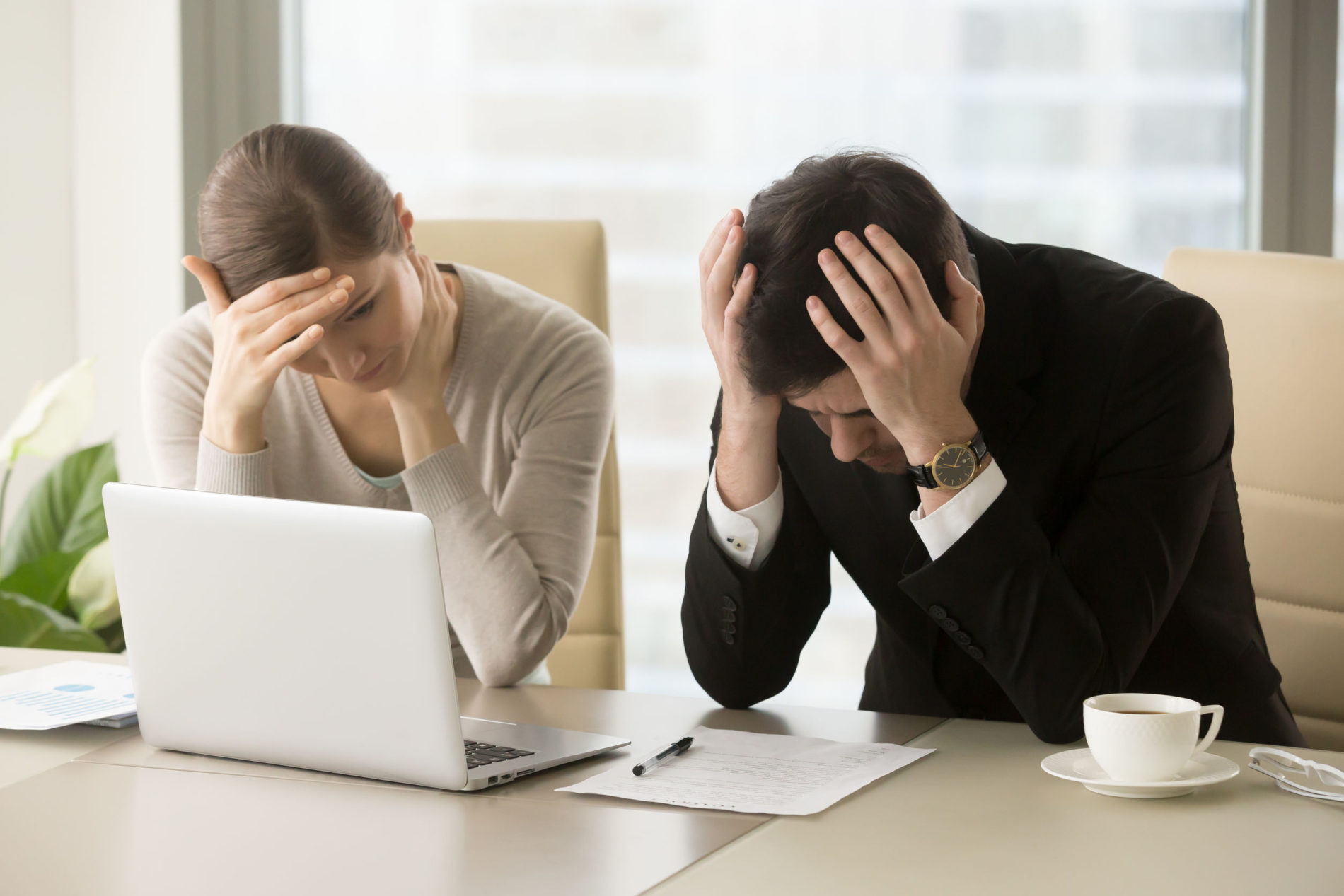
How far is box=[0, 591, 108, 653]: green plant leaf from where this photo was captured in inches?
74.1

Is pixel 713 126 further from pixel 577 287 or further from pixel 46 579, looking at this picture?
pixel 46 579

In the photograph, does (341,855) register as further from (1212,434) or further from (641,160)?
(641,160)

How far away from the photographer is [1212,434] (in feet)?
3.80

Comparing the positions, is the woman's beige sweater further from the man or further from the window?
the window

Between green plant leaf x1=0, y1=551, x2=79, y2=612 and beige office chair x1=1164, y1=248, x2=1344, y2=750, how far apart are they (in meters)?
1.80

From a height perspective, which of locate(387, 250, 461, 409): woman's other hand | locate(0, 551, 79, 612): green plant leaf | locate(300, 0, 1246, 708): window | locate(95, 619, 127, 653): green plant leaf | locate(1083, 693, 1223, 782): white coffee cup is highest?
locate(300, 0, 1246, 708): window

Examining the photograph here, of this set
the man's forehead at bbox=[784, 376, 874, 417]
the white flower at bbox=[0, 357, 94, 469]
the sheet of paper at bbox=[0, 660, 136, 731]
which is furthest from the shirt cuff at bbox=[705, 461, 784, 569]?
the white flower at bbox=[0, 357, 94, 469]

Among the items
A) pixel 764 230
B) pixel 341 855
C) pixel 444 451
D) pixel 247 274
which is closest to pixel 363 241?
pixel 247 274

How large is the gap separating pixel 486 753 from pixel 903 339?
49cm

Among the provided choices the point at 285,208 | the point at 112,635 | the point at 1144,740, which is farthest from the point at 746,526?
the point at 112,635

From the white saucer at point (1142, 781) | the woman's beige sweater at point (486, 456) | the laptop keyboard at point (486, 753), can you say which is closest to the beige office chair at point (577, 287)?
the woman's beige sweater at point (486, 456)

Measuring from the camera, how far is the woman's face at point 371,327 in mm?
1387

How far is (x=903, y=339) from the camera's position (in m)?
1.05

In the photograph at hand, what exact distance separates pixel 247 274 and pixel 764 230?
627 millimetres
